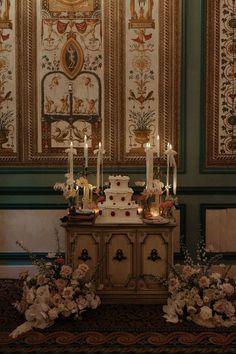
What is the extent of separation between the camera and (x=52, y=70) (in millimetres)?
4895

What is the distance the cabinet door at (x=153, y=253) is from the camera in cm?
411

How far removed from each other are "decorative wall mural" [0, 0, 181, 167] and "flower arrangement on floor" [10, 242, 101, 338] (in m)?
1.35

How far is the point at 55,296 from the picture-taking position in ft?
12.4

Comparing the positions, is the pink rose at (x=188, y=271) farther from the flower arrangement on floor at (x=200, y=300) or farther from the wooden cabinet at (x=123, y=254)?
the wooden cabinet at (x=123, y=254)

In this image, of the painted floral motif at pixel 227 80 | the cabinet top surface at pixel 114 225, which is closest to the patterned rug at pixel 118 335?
the cabinet top surface at pixel 114 225

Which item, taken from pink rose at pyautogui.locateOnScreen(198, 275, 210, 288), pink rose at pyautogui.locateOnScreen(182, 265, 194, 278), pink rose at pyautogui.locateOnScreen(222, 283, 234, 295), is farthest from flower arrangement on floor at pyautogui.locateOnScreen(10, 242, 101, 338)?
pink rose at pyautogui.locateOnScreen(222, 283, 234, 295)

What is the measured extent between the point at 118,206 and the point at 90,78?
1.43 meters

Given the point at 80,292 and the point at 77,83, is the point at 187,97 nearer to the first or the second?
the point at 77,83

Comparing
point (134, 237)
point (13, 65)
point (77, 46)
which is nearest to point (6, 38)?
point (13, 65)

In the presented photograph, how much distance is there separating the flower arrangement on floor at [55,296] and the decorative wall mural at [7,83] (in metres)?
1.46

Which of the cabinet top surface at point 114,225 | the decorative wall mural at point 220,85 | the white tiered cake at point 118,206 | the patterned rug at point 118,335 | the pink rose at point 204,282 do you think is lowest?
the patterned rug at point 118,335

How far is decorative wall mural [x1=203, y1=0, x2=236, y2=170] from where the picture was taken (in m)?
4.81

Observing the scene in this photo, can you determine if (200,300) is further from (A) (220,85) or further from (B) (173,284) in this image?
(A) (220,85)

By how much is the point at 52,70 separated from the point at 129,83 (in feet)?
2.58
